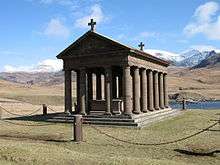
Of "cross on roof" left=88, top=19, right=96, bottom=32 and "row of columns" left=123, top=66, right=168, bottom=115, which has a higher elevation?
"cross on roof" left=88, top=19, right=96, bottom=32

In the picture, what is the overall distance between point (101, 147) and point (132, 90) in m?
15.6

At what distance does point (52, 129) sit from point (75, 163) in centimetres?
1231

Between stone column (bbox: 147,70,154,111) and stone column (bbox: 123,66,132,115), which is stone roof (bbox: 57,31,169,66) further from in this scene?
stone column (bbox: 147,70,154,111)

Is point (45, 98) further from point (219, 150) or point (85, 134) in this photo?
point (219, 150)

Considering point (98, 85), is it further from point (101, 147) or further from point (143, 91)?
point (101, 147)

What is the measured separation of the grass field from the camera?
16.4 m

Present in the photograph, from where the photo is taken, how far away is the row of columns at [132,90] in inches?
1224

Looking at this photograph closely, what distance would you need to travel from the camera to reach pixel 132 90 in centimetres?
3519

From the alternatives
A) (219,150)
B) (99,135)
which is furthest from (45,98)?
(219,150)

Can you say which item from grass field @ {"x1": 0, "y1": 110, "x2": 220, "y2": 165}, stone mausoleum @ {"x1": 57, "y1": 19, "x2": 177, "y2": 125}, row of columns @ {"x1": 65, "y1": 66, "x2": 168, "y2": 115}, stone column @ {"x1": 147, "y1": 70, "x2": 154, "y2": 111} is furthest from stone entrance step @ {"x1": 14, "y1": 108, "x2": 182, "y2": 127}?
stone column @ {"x1": 147, "y1": 70, "x2": 154, "y2": 111}

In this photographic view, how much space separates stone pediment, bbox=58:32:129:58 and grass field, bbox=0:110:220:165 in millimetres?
7292

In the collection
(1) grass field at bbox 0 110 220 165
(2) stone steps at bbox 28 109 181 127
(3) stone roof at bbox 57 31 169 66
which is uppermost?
(3) stone roof at bbox 57 31 169 66

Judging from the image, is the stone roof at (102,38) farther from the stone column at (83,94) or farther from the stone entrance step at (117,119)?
→ the stone entrance step at (117,119)

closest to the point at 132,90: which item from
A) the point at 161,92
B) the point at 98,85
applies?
the point at 98,85
